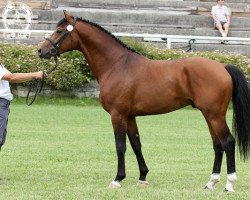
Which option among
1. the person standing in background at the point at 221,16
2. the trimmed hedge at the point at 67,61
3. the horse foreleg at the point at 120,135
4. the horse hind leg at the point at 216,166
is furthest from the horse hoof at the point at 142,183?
the person standing in background at the point at 221,16

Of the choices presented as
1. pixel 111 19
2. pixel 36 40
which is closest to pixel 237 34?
pixel 111 19

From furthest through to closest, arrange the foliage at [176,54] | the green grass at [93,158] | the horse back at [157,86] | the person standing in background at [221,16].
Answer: the person standing in background at [221,16]
the foliage at [176,54]
the horse back at [157,86]
the green grass at [93,158]

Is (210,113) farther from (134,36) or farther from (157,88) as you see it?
(134,36)

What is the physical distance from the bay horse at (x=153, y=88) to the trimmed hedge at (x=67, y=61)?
10924 millimetres

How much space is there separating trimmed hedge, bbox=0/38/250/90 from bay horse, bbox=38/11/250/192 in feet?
35.8

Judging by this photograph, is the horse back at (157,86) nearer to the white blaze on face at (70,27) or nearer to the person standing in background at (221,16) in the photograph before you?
the white blaze on face at (70,27)

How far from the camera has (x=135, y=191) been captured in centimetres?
1202

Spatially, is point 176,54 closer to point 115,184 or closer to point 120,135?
point 120,135

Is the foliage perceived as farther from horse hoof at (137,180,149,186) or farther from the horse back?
horse hoof at (137,180,149,186)

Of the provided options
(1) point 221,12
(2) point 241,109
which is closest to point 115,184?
(2) point 241,109

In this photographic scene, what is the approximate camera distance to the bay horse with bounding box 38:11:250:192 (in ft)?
40.4

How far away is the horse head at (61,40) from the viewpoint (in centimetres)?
1292

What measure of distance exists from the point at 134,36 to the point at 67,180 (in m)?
12.6

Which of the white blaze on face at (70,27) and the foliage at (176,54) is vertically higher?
the white blaze on face at (70,27)
